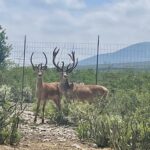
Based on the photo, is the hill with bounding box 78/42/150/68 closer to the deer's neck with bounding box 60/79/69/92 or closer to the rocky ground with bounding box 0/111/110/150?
the deer's neck with bounding box 60/79/69/92

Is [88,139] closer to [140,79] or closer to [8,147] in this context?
[8,147]

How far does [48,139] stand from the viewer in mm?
11742

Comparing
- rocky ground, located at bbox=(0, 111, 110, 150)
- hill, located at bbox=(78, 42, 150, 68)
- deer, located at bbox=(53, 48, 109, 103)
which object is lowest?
rocky ground, located at bbox=(0, 111, 110, 150)

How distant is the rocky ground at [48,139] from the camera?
10.5 m

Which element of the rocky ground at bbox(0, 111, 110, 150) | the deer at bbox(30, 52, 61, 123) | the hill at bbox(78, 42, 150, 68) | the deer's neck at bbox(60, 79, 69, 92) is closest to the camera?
the rocky ground at bbox(0, 111, 110, 150)

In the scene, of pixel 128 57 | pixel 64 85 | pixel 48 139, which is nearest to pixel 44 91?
pixel 64 85

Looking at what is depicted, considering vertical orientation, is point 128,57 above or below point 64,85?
above

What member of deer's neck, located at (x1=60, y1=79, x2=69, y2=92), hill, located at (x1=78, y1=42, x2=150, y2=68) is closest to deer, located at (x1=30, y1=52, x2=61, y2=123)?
deer's neck, located at (x1=60, y1=79, x2=69, y2=92)

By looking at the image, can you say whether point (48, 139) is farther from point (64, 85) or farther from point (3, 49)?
point (3, 49)

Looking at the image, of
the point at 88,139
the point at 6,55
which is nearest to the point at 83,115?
the point at 88,139

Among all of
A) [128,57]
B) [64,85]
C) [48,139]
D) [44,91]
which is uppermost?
[128,57]

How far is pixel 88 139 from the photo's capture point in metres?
11.5

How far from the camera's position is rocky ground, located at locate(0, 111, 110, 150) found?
10453 mm

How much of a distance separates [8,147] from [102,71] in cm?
1551
